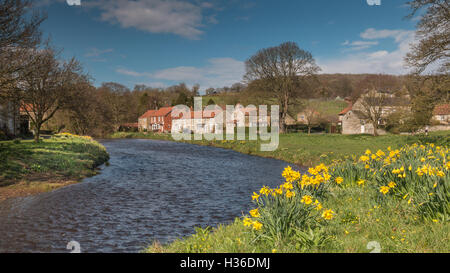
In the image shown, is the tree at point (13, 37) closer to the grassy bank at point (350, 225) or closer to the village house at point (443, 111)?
the grassy bank at point (350, 225)

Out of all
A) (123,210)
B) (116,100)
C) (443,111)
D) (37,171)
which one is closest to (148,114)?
(116,100)

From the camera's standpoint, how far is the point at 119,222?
10.3m

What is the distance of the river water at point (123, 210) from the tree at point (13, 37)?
5888 mm

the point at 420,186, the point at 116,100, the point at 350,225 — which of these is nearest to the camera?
the point at 350,225

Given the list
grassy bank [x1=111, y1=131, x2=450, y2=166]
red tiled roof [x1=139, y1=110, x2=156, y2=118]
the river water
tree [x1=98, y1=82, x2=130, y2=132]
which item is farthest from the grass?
red tiled roof [x1=139, y1=110, x2=156, y2=118]

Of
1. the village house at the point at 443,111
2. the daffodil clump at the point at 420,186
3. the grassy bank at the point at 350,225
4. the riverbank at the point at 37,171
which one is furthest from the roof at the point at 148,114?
the grassy bank at the point at 350,225

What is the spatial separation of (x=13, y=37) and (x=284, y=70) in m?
41.8

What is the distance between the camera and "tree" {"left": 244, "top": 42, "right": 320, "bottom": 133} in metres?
51.2

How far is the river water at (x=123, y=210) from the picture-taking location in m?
8.52

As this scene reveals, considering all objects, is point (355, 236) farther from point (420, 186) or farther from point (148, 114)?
point (148, 114)

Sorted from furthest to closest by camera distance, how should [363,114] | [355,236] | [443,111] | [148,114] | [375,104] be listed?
[148,114]
[363,114]
[375,104]
[443,111]
[355,236]

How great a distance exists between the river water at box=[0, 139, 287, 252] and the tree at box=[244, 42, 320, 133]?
33.7 meters

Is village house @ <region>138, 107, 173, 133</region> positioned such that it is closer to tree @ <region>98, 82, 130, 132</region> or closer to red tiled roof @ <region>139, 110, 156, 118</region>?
red tiled roof @ <region>139, 110, 156, 118</region>

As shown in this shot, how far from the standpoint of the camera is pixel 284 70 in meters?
51.5
